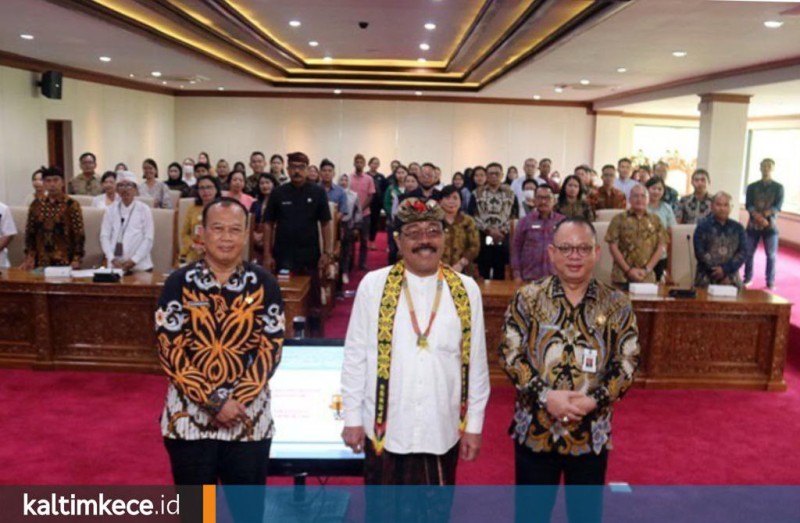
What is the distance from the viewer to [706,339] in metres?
5.12

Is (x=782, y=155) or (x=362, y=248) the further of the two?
(x=782, y=155)

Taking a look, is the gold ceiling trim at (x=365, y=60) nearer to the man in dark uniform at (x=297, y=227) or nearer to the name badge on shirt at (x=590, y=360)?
the man in dark uniform at (x=297, y=227)

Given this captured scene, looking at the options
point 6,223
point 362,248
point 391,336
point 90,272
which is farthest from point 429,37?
point 391,336

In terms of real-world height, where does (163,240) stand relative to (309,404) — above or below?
above

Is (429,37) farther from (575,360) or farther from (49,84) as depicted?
(575,360)

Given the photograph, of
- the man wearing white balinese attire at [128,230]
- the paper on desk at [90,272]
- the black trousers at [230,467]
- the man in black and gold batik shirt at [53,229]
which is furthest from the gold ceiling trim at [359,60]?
the black trousers at [230,467]

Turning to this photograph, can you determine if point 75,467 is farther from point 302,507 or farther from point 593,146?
point 593,146

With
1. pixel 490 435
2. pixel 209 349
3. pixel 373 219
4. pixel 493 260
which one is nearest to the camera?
pixel 209 349

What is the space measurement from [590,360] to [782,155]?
49.0 ft

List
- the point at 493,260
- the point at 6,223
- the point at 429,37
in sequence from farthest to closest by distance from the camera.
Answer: the point at 429,37
the point at 493,260
the point at 6,223

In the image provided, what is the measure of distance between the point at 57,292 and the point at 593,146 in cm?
1373

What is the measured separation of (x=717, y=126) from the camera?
1058 centimetres

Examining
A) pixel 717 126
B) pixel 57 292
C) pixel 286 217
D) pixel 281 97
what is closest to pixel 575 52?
pixel 717 126

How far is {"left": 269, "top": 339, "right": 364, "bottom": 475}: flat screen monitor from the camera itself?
276cm
